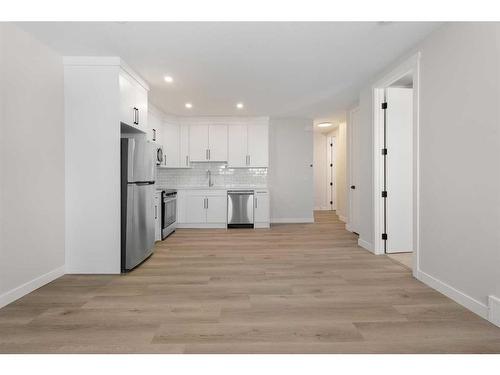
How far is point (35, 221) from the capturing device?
111 inches

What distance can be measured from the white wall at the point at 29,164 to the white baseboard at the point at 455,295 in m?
3.84

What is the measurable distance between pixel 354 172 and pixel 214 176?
3.19 metres

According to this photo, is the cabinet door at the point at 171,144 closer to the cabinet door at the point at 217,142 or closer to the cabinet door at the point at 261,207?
the cabinet door at the point at 217,142

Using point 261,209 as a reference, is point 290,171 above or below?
above

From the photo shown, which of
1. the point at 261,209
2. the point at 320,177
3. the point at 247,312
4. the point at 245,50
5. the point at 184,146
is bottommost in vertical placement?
the point at 247,312

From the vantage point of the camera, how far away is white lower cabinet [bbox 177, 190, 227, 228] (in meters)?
6.34

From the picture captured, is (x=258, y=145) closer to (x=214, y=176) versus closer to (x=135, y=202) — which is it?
(x=214, y=176)

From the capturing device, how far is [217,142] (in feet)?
21.8

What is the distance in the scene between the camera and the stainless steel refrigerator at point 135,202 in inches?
132

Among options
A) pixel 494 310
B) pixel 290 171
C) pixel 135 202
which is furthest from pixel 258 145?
pixel 494 310

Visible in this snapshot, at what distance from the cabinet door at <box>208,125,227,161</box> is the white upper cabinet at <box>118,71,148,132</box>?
2.55 metres

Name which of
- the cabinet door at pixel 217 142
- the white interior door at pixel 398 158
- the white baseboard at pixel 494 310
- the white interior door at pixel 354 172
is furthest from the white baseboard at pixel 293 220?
the white baseboard at pixel 494 310

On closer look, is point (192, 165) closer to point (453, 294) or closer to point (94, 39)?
point (94, 39)

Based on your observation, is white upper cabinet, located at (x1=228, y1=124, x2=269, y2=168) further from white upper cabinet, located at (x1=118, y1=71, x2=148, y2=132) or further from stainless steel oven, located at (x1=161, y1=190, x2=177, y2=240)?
white upper cabinet, located at (x1=118, y1=71, x2=148, y2=132)
